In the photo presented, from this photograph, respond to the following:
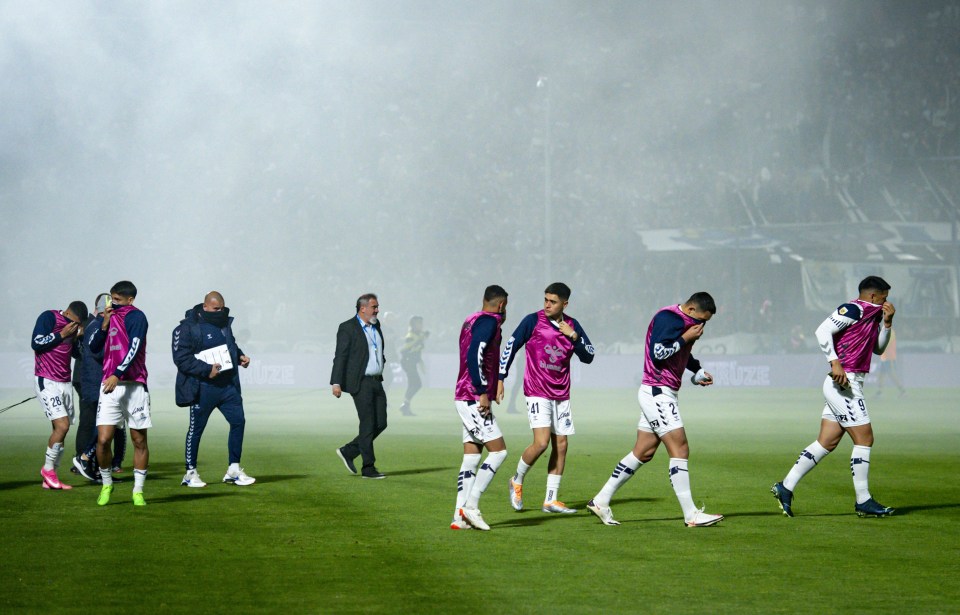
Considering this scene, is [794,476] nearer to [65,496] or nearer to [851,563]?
[851,563]

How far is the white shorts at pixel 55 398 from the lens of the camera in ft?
40.2

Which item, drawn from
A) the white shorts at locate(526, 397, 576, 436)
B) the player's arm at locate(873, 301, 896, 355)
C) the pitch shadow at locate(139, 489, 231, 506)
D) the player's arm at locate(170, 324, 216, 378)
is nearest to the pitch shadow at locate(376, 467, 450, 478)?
the pitch shadow at locate(139, 489, 231, 506)

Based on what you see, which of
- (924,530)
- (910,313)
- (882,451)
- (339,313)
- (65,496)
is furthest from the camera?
(339,313)

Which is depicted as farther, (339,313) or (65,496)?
(339,313)

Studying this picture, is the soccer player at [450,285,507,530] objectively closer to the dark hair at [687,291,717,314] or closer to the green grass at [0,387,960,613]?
the green grass at [0,387,960,613]

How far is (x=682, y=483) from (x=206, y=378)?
5446mm

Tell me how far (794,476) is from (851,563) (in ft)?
7.96

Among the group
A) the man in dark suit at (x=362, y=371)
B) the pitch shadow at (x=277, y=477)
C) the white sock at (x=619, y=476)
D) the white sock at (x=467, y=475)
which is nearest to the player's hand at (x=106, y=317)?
the pitch shadow at (x=277, y=477)

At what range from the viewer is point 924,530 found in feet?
30.5

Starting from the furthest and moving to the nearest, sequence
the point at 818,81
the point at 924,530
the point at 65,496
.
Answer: the point at 818,81 < the point at 65,496 < the point at 924,530

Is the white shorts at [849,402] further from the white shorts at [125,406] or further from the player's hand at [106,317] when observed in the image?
the player's hand at [106,317]

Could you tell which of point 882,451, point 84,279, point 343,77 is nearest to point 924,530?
point 882,451

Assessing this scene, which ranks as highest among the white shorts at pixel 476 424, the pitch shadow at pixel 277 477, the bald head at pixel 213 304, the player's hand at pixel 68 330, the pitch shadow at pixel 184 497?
the bald head at pixel 213 304

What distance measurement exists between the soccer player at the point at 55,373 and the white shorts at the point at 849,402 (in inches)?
297
